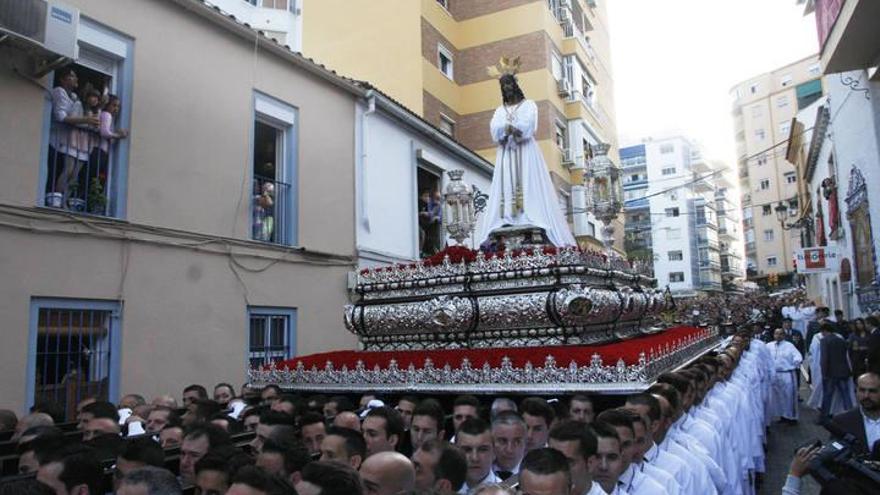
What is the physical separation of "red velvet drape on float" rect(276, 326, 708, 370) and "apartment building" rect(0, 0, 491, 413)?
93.2 inches

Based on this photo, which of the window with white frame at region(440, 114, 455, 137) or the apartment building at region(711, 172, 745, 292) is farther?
the apartment building at region(711, 172, 745, 292)

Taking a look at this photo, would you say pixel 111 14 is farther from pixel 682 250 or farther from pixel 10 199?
pixel 682 250

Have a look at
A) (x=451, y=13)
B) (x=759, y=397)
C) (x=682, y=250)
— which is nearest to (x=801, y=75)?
(x=682, y=250)

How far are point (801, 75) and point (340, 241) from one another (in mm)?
44712

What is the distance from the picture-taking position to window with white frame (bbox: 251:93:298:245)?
9.68 m

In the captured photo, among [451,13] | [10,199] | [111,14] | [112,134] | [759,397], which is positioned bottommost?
[759,397]

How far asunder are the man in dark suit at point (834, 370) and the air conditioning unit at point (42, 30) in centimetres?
1001

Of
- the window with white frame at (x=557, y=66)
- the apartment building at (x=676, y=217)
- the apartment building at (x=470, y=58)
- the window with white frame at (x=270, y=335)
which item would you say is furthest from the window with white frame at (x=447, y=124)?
the apartment building at (x=676, y=217)

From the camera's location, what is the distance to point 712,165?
6556 cm

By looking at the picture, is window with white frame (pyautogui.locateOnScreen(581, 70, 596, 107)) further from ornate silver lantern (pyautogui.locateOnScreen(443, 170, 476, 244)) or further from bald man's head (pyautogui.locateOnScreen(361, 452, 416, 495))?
bald man's head (pyautogui.locateOnScreen(361, 452, 416, 495))

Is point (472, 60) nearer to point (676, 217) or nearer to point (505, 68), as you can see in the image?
point (505, 68)

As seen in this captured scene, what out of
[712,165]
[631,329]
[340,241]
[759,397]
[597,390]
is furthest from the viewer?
[712,165]

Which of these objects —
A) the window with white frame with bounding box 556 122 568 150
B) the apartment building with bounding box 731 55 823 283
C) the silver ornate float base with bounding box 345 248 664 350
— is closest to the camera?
the silver ornate float base with bounding box 345 248 664 350

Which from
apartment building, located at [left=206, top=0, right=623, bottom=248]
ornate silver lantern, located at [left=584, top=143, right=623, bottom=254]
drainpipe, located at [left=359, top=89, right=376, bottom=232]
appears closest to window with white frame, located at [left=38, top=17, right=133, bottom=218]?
drainpipe, located at [left=359, top=89, right=376, bottom=232]
